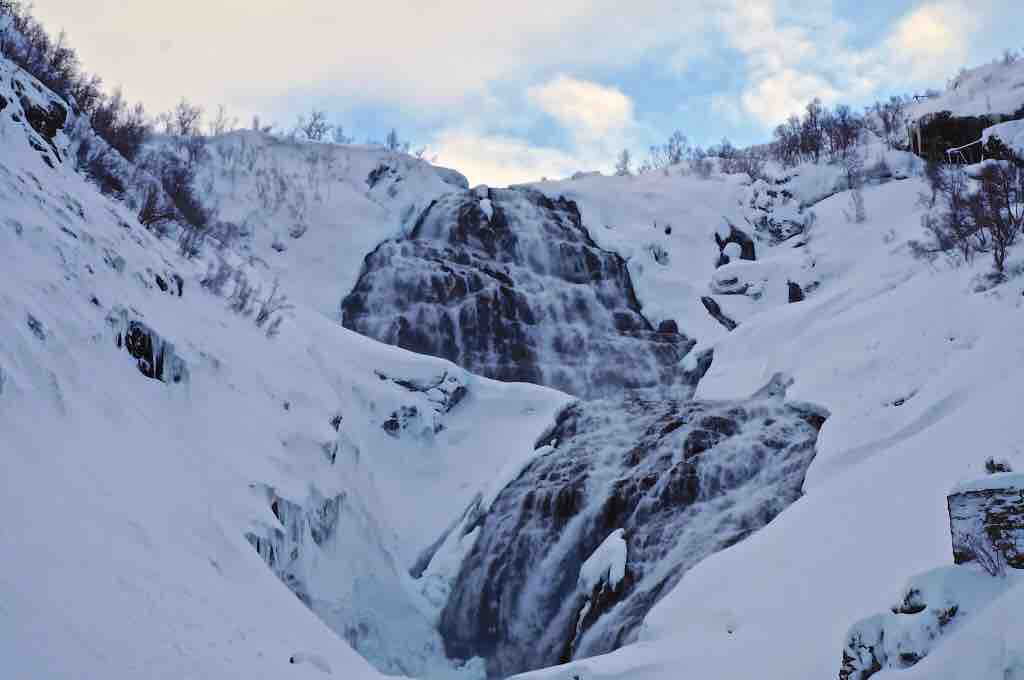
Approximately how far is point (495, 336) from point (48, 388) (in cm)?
2064

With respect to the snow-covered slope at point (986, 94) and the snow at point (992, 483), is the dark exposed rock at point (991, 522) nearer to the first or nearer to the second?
the snow at point (992, 483)

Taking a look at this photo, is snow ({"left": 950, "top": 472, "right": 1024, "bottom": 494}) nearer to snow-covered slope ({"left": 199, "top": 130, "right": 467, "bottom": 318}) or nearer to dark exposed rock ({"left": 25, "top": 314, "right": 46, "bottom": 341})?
dark exposed rock ({"left": 25, "top": 314, "right": 46, "bottom": 341})

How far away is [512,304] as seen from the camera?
28703mm

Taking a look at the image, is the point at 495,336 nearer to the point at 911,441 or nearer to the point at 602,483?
the point at 602,483

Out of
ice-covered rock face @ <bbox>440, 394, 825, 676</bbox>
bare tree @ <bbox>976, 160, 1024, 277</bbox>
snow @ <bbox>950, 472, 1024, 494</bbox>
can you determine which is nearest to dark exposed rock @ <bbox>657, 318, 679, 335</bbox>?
ice-covered rock face @ <bbox>440, 394, 825, 676</bbox>

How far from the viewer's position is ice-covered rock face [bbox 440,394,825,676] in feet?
40.6

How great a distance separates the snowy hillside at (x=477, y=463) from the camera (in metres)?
5.57

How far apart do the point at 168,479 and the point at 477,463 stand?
38.2 feet

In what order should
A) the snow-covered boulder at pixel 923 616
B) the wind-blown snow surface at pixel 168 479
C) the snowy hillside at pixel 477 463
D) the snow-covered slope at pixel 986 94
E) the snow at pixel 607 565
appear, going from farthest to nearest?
1. the snow-covered slope at pixel 986 94
2. the snow at pixel 607 565
3. the snowy hillside at pixel 477 463
4. the wind-blown snow surface at pixel 168 479
5. the snow-covered boulder at pixel 923 616

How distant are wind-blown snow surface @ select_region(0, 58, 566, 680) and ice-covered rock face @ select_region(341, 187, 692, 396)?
807 centimetres

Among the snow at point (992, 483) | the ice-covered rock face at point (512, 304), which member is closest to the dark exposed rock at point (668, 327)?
the ice-covered rock face at point (512, 304)

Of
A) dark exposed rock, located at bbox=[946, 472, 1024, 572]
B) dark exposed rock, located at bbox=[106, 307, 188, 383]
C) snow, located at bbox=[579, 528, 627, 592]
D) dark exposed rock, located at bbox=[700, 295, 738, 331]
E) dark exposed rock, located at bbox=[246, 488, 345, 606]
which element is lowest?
snow, located at bbox=[579, 528, 627, 592]

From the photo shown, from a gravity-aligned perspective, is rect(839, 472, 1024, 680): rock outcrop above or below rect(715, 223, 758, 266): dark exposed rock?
below

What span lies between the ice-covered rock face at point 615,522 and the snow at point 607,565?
4 cm
